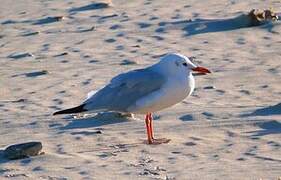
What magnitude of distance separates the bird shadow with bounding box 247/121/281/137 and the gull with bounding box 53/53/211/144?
680mm

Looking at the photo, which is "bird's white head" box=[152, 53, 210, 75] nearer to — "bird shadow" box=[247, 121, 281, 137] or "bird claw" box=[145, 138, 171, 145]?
"bird claw" box=[145, 138, 171, 145]

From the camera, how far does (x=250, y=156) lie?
7.59 metres

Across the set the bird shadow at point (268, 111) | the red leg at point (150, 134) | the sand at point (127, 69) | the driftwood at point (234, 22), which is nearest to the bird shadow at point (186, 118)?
the sand at point (127, 69)

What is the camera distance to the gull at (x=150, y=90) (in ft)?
27.3

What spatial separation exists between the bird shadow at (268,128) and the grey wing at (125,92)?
97 centimetres

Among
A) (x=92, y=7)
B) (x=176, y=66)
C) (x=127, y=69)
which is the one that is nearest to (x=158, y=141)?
(x=176, y=66)

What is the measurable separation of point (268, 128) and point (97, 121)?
170cm

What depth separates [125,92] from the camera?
8.45 metres

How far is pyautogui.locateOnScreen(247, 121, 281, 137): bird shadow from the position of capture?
329 inches

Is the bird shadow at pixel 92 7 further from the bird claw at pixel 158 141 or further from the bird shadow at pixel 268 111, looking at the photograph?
the bird claw at pixel 158 141

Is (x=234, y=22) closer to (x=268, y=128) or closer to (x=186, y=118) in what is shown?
(x=186, y=118)

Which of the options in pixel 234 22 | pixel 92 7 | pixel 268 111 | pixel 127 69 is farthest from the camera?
pixel 92 7

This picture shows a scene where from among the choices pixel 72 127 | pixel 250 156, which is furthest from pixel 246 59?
pixel 250 156

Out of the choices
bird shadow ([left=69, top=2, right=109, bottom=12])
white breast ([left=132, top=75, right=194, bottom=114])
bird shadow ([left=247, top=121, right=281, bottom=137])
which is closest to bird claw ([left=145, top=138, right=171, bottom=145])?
white breast ([left=132, top=75, right=194, bottom=114])
